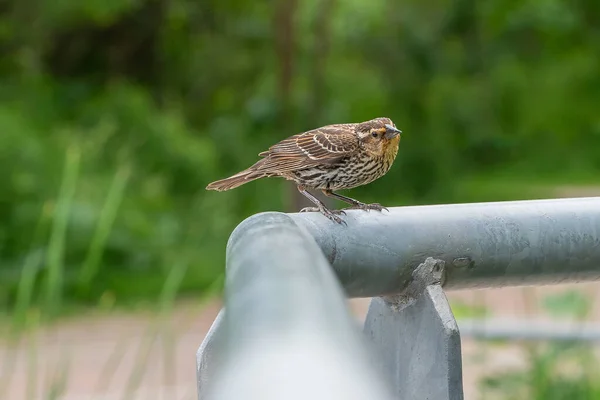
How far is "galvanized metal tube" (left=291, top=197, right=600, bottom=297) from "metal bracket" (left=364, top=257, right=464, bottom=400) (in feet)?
0.10

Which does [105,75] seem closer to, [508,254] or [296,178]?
[296,178]

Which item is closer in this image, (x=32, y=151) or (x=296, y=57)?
(x=32, y=151)

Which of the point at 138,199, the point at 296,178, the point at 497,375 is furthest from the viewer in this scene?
the point at 138,199

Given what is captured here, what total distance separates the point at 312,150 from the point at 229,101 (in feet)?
45.9

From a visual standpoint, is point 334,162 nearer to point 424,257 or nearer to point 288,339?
point 424,257

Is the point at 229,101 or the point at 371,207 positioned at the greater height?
the point at 229,101

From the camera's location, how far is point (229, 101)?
59.4ft

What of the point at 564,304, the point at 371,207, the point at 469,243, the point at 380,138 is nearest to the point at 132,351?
the point at 564,304

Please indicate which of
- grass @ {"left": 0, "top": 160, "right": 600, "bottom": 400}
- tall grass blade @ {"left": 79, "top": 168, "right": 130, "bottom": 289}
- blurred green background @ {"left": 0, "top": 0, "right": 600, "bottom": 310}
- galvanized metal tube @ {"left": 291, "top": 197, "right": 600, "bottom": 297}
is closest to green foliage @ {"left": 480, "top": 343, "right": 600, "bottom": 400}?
grass @ {"left": 0, "top": 160, "right": 600, "bottom": 400}

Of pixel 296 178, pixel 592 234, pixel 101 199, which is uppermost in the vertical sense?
pixel 101 199

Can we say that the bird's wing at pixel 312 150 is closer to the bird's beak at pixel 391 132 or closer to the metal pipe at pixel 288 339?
the bird's beak at pixel 391 132

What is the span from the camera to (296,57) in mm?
17453

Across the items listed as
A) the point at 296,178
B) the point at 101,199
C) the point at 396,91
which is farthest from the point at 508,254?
the point at 396,91

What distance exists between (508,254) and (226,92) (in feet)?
54.9
